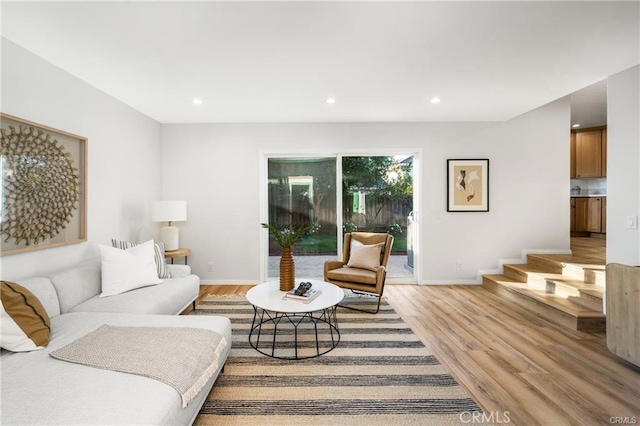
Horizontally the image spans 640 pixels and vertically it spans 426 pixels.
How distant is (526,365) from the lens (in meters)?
2.23

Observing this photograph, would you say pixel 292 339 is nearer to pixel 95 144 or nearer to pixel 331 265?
pixel 331 265

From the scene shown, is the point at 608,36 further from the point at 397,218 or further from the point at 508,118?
the point at 397,218

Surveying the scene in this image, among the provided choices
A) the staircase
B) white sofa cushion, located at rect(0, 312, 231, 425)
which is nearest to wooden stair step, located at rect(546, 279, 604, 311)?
the staircase

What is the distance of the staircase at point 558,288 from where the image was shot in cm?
281

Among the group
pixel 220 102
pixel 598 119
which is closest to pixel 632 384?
pixel 220 102

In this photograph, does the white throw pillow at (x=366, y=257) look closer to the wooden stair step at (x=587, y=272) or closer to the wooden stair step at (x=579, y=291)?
Answer: the wooden stair step at (x=579, y=291)

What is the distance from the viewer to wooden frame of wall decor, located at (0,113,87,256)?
212 centimetres

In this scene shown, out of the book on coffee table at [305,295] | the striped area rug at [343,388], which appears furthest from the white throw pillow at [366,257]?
the book on coffee table at [305,295]

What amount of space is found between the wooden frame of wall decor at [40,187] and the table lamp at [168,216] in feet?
2.76

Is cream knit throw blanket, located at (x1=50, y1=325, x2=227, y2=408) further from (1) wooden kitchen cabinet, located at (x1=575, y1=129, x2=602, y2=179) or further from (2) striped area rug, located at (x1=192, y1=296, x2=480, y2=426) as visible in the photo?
(1) wooden kitchen cabinet, located at (x1=575, y1=129, x2=602, y2=179)

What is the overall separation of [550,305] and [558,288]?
40 cm

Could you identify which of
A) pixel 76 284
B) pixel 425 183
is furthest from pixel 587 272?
pixel 76 284

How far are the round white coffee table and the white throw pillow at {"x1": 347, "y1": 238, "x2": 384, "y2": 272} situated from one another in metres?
0.87

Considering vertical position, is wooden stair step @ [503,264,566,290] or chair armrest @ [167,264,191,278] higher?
chair armrest @ [167,264,191,278]
